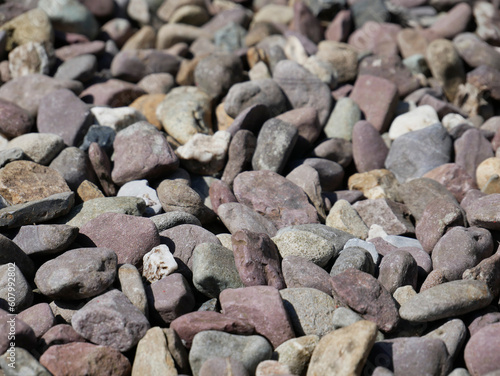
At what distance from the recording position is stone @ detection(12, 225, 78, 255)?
249cm

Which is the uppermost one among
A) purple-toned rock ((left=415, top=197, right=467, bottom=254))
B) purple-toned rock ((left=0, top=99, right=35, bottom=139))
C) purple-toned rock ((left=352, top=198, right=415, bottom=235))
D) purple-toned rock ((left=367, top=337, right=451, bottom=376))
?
purple-toned rock ((left=0, top=99, right=35, bottom=139))

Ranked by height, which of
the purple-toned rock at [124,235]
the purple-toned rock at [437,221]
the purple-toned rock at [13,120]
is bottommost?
the purple-toned rock at [437,221]

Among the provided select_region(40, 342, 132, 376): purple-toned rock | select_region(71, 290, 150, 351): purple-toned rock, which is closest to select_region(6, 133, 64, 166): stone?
select_region(71, 290, 150, 351): purple-toned rock

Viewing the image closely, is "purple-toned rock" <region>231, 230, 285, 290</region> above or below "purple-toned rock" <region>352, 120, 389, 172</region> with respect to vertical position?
above

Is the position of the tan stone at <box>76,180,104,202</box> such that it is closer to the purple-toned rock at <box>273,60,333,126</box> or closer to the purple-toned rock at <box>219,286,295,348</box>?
the purple-toned rock at <box>219,286,295,348</box>

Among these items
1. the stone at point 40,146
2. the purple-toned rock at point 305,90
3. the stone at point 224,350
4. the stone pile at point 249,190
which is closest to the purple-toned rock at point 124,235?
the stone pile at point 249,190

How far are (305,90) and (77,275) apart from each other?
260cm

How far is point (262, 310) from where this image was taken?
2225 millimetres

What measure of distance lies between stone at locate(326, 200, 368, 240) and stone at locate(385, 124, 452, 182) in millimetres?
800

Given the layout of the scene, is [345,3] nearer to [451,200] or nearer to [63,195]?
[451,200]

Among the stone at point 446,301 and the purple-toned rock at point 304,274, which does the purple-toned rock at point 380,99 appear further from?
the stone at point 446,301

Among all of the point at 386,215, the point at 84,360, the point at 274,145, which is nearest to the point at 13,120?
the point at 274,145

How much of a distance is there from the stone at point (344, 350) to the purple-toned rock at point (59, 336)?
1.05 meters

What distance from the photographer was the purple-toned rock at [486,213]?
282 cm
